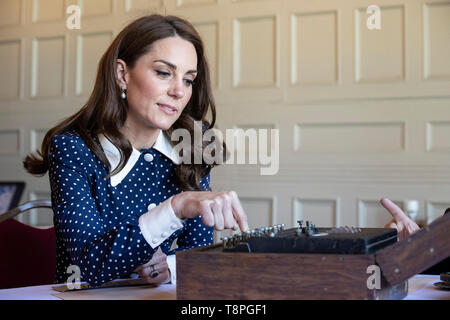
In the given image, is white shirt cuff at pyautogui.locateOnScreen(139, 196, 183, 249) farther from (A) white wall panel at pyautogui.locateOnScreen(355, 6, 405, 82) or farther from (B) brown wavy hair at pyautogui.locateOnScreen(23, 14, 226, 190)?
(A) white wall panel at pyautogui.locateOnScreen(355, 6, 405, 82)

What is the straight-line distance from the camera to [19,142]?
15.9 feet

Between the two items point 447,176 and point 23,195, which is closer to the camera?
point 447,176

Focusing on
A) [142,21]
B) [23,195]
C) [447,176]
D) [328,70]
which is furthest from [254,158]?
[142,21]

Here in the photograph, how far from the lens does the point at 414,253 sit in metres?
0.99

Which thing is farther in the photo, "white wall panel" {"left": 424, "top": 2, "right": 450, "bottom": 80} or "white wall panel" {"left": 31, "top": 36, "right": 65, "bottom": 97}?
"white wall panel" {"left": 31, "top": 36, "right": 65, "bottom": 97}

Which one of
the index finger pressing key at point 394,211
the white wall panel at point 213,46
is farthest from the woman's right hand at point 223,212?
the white wall panel at point 213,46

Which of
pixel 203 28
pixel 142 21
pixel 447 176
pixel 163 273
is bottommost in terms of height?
pixel 163 273

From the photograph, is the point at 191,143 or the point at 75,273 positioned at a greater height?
the point at 191,143

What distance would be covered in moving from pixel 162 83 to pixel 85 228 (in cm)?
54

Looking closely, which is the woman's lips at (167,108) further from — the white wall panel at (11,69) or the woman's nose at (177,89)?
the white wall panel at (11,69)

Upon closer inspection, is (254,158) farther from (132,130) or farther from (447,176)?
(132,130)

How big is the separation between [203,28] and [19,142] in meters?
1.78

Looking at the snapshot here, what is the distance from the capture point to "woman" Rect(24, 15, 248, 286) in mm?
1559

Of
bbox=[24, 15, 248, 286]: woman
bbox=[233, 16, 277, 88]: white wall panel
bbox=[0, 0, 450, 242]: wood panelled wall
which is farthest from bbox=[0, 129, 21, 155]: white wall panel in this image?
bbox=[24, 15, 248, 286]: woman
